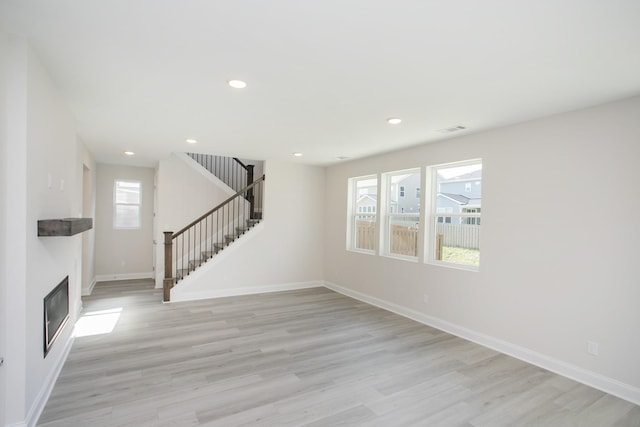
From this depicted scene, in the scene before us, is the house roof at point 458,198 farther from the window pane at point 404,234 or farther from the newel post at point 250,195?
the newel post at point 250,195

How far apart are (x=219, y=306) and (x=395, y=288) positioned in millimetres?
2936

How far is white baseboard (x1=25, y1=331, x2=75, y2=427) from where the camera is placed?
2270 mm

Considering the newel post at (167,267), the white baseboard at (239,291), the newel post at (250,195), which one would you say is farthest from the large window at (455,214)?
the newel post at (167,267)

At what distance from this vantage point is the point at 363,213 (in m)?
6.38

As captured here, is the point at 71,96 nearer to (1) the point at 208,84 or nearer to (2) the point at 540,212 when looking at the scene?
(1) the point at 208,84

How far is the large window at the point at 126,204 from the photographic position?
290 inches

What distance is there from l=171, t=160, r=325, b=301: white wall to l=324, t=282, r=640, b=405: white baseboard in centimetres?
233

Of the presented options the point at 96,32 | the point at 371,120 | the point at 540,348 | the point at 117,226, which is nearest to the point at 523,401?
the point at 540,348

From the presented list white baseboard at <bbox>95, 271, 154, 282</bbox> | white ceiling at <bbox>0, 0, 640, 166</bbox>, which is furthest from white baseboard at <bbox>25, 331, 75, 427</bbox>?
white baseboard at <bbox>95, 271, 154, 282</bbox>

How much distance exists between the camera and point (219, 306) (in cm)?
543

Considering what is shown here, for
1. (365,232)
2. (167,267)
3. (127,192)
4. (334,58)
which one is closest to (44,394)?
(167,267)

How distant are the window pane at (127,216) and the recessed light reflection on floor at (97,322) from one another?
2.88m

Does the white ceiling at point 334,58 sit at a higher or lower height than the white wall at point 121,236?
higher

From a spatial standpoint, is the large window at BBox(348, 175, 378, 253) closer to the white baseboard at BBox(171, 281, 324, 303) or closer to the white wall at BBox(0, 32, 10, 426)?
the white baseboard at BBox(171, 281, 324, 303)
